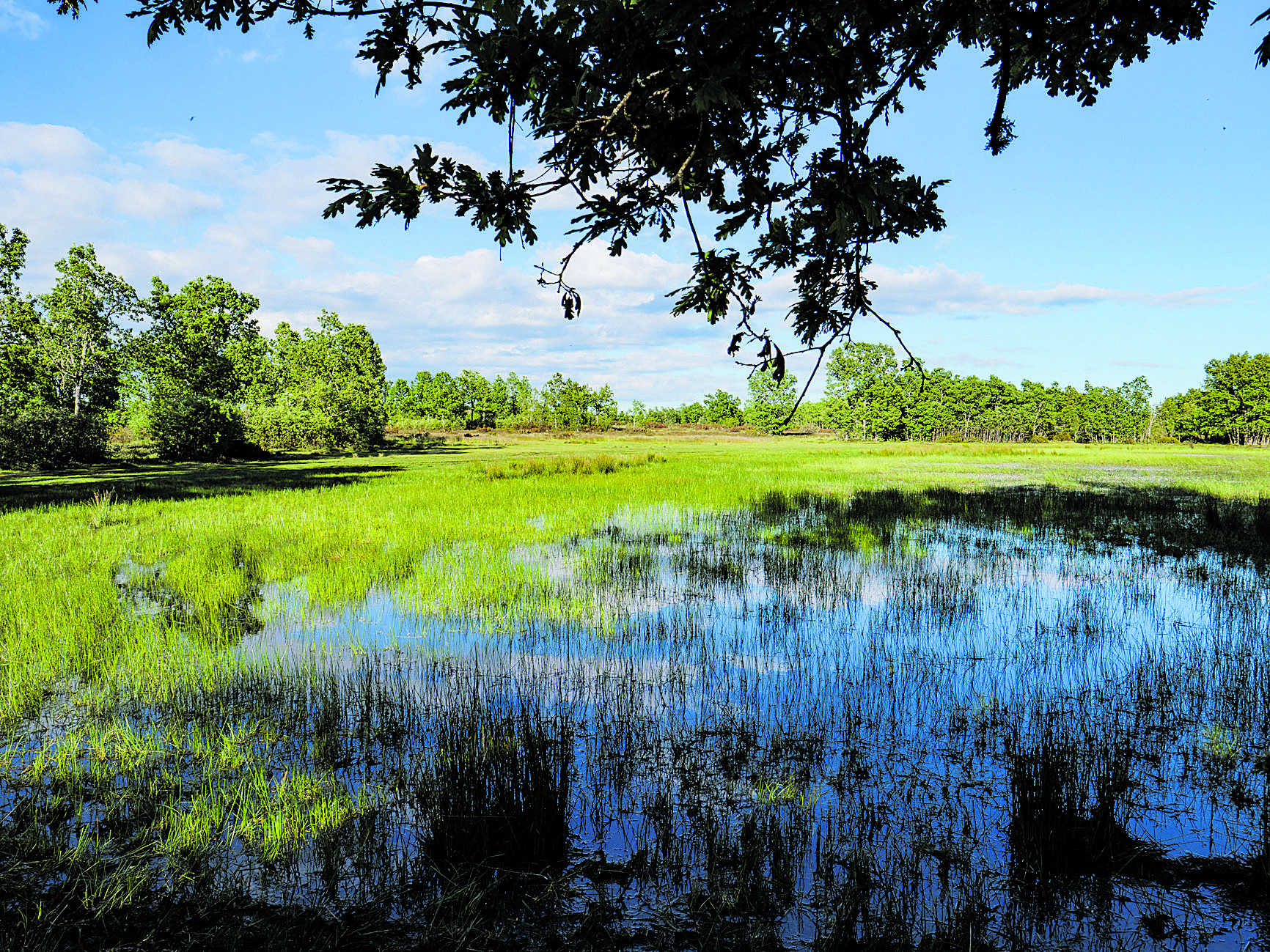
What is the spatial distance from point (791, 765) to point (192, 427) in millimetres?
45165

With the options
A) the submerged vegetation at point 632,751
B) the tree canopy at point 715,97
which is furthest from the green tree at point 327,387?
the tree canopy at point 715,97

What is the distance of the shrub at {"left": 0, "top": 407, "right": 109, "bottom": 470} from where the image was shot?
29.2m

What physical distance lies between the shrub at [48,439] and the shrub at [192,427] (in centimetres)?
502

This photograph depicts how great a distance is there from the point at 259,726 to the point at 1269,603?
12.3 m

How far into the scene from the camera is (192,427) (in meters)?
39.0

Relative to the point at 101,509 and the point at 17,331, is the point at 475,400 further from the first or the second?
the point at 101,509

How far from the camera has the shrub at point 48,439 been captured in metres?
29.2

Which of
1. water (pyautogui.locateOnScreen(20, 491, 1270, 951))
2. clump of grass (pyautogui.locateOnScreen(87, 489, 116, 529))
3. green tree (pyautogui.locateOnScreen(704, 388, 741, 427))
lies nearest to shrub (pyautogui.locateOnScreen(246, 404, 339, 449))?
clump of grass (pyautogui.locateOnScreen(87, 489, 116, 529))

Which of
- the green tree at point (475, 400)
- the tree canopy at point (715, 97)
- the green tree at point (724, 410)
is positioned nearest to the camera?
the tree canopy at point (715, 97)

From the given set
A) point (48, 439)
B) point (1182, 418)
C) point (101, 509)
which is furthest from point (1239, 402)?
point (48, 439)

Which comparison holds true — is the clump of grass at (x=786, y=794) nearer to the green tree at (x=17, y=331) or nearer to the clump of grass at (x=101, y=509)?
the clump of grass at (x=101, y=509)

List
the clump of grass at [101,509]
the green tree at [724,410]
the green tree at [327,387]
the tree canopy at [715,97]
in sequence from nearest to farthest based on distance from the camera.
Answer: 1. the tree canopy at [715,97]
2. the clump of grass at [101,509]
3. the green tree at [327,387]
4. the green tree at [724,410]

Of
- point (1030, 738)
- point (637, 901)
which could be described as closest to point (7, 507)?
point (637, 901)

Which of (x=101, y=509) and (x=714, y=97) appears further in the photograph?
(x=101, y=509)
